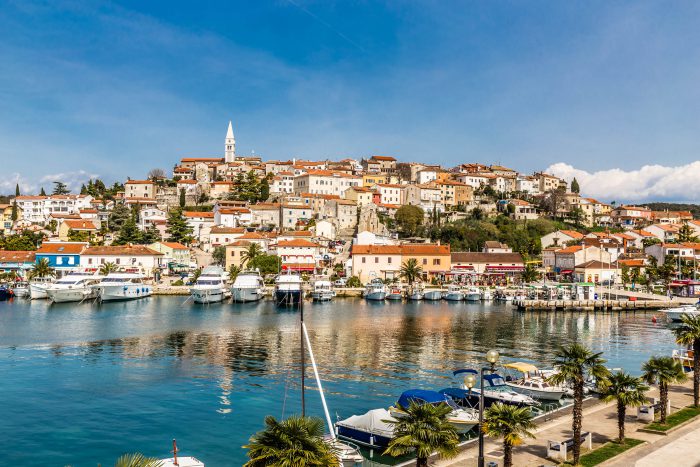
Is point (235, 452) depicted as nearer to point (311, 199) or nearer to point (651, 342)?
point (651, 342)

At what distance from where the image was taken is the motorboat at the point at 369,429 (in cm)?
1880

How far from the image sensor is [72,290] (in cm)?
6412

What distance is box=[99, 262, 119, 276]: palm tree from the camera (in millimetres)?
76312

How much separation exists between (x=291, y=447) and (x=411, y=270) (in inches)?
2630

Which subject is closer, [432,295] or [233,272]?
[432,295]

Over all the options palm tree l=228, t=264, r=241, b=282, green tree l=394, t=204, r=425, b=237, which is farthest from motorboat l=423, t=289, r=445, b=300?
green tree l=394, t=204, r=425, b=237

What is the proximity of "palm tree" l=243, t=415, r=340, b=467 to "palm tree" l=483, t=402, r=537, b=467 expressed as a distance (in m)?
4.87

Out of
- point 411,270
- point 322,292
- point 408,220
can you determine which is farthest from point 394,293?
point 408,220

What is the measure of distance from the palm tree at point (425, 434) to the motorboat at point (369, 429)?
6.03 metres

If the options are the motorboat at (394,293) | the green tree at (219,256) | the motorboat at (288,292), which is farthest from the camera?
the green tree at (219,256)

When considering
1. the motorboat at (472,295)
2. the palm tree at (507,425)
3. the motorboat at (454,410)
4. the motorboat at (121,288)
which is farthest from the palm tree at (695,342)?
the motorboat at (121,288)

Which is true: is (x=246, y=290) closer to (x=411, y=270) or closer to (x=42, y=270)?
(x=411, y=270)

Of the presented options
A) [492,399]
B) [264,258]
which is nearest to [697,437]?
[492,399]

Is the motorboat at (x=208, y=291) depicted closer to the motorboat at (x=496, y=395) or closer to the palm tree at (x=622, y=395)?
the motorboat at (x=496, y=395)
